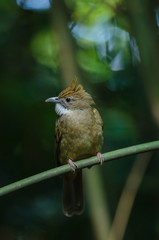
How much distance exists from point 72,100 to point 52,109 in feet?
1.86

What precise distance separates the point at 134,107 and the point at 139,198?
952 mm

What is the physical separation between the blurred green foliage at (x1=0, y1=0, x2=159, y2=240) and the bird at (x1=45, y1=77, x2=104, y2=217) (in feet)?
0.69

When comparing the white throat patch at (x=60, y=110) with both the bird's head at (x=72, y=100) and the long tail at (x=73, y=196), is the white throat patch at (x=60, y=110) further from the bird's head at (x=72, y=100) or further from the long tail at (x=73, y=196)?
the long tail at (x=73, y=196)

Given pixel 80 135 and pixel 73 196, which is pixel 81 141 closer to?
pixel 80 135

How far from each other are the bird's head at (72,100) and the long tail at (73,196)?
2.02ft

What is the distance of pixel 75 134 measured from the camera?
126 inches

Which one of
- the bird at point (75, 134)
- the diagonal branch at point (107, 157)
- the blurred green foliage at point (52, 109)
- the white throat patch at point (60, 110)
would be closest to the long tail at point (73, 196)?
the bird at point (75, 134)

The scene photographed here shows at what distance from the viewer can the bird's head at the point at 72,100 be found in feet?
11.2

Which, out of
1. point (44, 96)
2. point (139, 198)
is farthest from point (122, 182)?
point (44, 96)

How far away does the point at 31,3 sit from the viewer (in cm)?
404

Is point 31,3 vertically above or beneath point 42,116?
above

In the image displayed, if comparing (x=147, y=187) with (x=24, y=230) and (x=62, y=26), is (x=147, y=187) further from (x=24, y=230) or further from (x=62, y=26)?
(x=62, y=26)

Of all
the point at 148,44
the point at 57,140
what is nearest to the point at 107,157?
the point at 148,44

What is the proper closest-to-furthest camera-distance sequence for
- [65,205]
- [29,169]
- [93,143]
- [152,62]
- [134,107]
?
[152,62] → [93,143] → [65,205] → [29,169] → [134,107]
